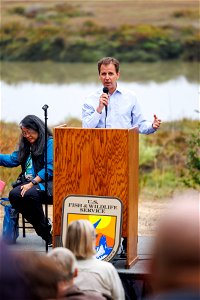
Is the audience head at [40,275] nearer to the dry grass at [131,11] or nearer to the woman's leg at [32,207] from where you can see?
the woman's leg at [32,207]

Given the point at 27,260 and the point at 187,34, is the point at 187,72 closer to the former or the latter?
the point at 187,34

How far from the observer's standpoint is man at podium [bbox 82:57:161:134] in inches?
319

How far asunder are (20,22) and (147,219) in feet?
54.5

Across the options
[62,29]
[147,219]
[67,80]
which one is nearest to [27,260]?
[147,219]

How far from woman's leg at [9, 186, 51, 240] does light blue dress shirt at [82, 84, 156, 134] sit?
72 centimetres

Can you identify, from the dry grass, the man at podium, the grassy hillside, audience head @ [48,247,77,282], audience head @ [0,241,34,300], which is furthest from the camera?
the dry grass

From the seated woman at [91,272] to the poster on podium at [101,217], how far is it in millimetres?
1659

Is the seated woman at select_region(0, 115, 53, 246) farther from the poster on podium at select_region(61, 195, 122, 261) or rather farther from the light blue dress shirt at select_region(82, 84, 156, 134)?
the poster on podium at select_region(61, 195, 122, 261)

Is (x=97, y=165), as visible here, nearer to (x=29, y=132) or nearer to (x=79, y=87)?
(x=29, y=132)

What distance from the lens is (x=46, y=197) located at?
338 inches

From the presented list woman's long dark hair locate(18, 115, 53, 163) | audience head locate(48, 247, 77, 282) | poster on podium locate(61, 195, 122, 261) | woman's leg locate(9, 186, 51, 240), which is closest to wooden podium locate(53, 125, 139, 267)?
poster on podium locate(61, 195, 122, 261)

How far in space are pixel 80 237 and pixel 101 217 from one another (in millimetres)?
2093

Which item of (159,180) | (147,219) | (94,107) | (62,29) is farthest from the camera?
(62,29)

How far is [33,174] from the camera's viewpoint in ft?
28.8
